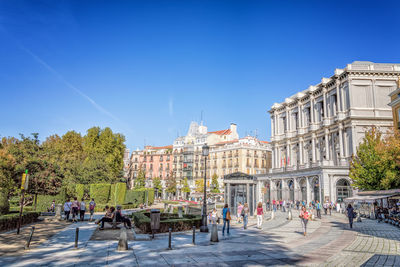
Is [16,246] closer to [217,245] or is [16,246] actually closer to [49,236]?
[49,236]

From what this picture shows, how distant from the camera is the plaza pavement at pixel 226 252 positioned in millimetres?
9086

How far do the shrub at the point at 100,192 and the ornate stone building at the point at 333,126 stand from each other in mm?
23558

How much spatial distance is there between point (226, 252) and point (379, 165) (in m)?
25.4

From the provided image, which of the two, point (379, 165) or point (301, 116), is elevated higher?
point (301, 116)

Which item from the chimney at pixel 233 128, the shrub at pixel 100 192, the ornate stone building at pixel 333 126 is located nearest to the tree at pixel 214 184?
the ornate stone building at pixel 333 126

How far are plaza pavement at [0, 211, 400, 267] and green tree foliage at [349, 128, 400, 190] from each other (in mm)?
16526

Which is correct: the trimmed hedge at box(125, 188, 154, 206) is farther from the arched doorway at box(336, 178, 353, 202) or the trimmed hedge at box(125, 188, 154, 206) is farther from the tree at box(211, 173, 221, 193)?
the arched doorway at box(336, 178, 353, 202)

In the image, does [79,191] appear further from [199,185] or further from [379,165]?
[199,185]

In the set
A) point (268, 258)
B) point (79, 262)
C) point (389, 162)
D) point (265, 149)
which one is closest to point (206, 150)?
point (268, 258)

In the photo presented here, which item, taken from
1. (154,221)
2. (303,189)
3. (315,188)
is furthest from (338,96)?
(154,221)

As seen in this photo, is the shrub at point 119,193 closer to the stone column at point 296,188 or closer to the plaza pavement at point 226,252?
the stone column at point 296,188

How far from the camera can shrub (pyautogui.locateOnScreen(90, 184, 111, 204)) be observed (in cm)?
3809

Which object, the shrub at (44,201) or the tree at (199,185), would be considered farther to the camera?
the tree at (199,185)

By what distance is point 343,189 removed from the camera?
4134 cm
